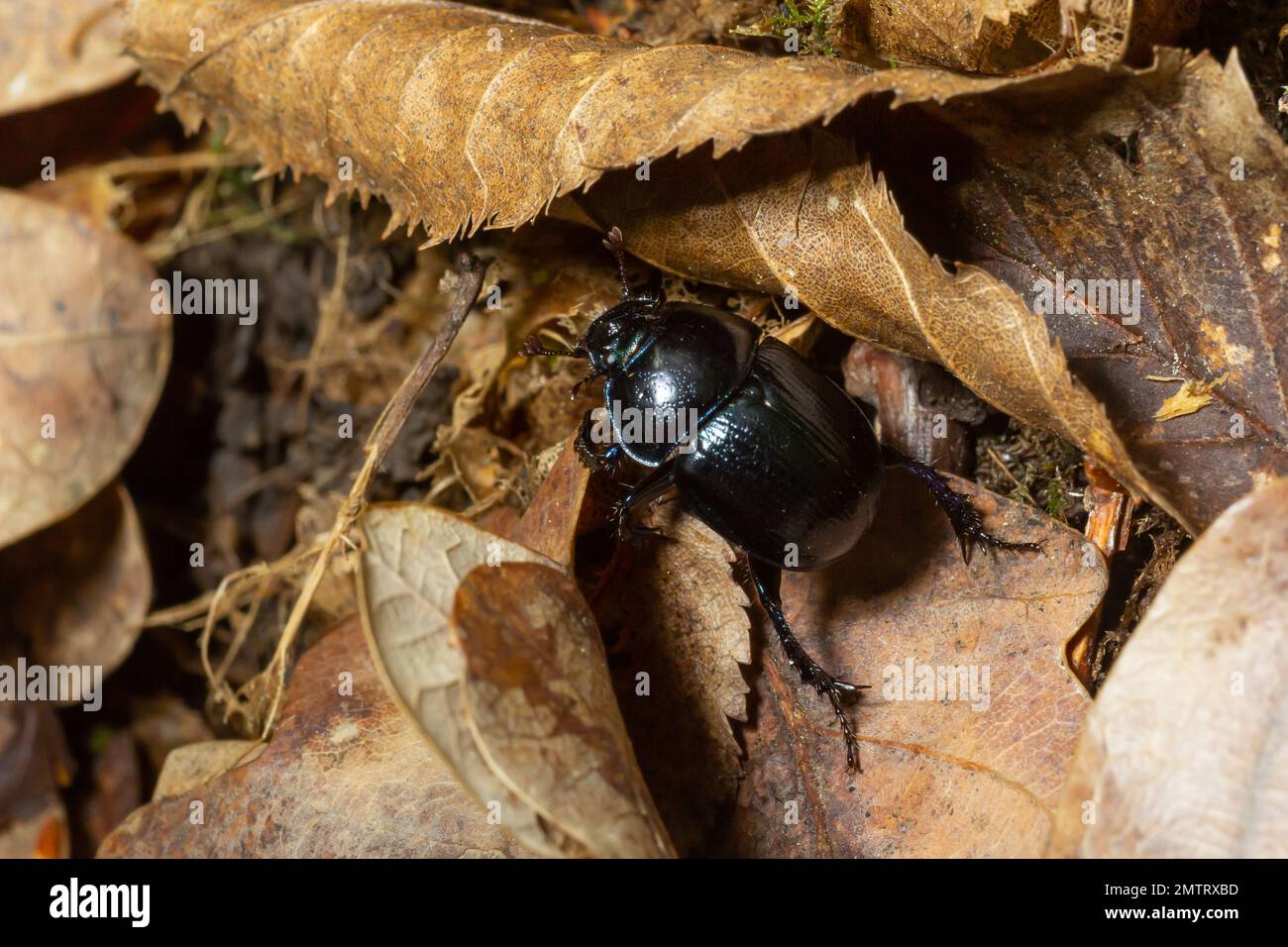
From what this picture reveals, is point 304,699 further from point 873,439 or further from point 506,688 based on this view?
point 873,439

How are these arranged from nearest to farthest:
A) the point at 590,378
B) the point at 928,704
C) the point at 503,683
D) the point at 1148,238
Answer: the point at 503,683 → the point at 1148,238 → the point at 928,704 → the point at 590,378

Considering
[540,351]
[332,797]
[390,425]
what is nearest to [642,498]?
[540,351]

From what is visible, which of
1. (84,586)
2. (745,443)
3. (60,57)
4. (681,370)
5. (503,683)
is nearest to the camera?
(503,683)

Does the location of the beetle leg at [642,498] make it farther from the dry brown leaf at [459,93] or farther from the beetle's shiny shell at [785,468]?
the dry brown leaf at [459,93]

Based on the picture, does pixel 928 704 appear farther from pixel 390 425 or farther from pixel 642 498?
pixel 390 425

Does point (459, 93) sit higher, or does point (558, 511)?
point (459, 93)

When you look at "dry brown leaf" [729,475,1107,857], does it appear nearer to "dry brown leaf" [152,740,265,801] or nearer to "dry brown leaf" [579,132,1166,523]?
"dry brown leaf" [579,132,1166,523]

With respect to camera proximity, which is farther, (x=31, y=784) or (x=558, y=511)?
(x=31, y=784)

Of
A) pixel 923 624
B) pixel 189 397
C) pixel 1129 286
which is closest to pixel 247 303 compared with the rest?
pixel 189 397
